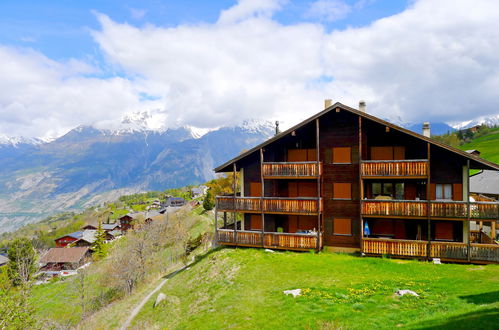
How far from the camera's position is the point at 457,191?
2470 centimetres

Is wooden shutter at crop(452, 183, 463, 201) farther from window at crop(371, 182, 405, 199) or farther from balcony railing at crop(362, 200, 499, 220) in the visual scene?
window at crop(371, 182, 405, 199)

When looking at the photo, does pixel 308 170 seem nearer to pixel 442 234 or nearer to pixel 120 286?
pixel 442 234

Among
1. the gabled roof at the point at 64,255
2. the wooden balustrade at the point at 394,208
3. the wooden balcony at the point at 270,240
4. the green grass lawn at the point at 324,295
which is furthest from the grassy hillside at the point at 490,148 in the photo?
the gabled roof at the point at 64,255

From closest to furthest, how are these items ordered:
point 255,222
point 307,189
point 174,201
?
point 307,189
point 255,222
point 174,201

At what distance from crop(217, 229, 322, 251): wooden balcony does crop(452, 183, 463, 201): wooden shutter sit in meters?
10.1

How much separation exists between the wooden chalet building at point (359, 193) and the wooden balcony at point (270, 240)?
0.25ft

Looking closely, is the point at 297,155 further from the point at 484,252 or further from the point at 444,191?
the point at 484,252

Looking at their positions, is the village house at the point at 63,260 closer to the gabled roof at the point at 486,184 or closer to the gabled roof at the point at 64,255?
the gabled roof at the point at 64,255

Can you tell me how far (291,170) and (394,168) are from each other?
302 inches

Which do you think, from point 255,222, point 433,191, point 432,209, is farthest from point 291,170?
point 433,191

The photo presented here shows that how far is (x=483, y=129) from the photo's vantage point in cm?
13425

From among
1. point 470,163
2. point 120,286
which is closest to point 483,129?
point 470,163

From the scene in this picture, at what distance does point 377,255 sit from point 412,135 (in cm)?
901

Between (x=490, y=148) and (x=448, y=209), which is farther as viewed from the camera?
(x=490, y=148)
